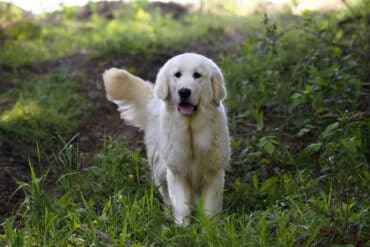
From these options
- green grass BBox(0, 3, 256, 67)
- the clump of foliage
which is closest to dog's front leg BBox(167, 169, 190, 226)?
the clump of foliage

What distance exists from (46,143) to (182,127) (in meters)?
2.13

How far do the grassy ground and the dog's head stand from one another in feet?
1.96

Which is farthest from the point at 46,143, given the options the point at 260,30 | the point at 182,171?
the point at 260,30

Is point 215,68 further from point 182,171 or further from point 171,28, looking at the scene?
point 171,28

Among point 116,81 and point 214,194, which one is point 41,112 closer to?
point 116,81

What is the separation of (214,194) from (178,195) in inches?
10.3

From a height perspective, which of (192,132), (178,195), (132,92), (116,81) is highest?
(116,81)

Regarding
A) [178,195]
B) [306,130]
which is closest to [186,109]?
[178,195]

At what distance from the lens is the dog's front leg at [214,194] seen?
441 centimetres

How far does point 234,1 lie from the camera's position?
1258 centimetres

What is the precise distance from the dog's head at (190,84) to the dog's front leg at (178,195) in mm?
510

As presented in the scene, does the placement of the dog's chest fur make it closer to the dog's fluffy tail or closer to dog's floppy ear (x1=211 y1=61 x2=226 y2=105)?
dog's floppy ear (x1=211 y1=61 x2=226 y2=105)

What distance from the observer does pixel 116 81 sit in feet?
17.7

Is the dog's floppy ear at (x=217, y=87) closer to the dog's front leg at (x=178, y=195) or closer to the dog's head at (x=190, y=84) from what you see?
the dog's head at (x=190, y=84)
